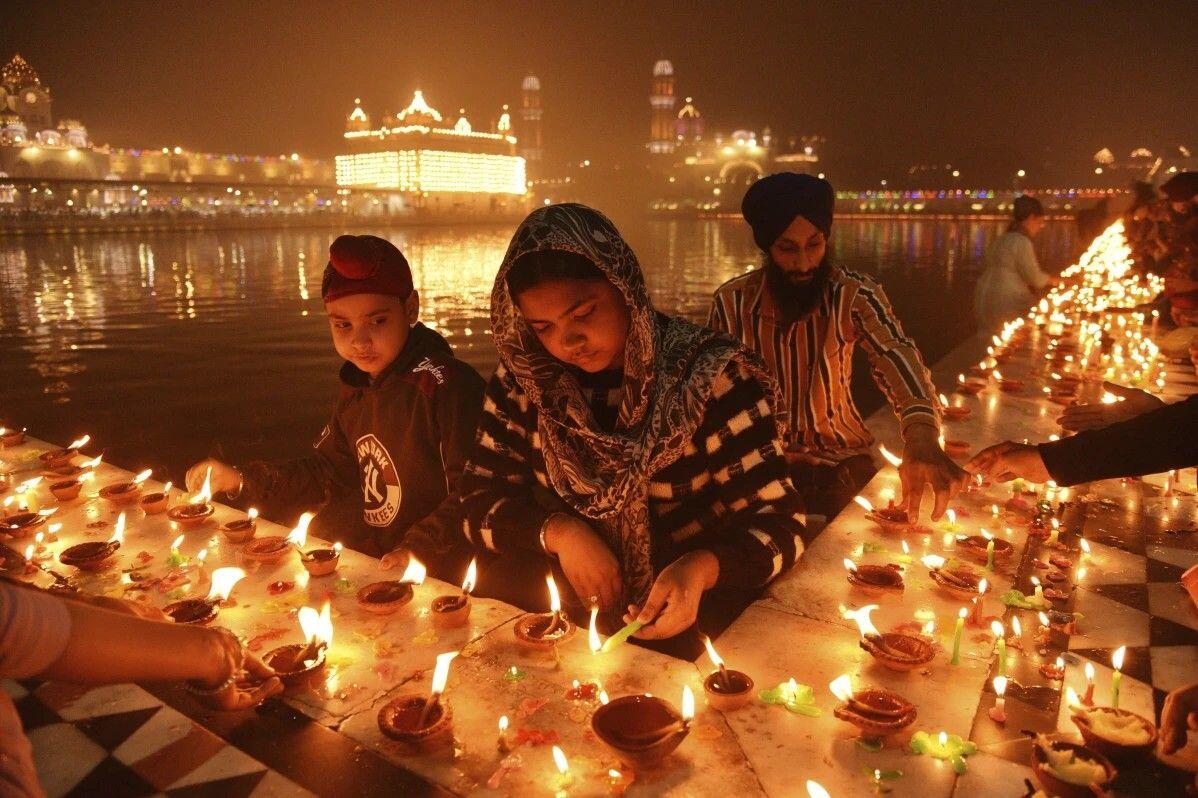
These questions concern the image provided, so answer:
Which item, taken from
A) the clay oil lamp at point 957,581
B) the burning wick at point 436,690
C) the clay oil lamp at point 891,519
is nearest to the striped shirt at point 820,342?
the clay oil lamp at point 891,519

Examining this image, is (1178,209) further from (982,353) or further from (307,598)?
(307,598)

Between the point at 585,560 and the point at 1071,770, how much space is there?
1.53 metres

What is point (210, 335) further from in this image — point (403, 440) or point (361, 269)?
point (361, 269)

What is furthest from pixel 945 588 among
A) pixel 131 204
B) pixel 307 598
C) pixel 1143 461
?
pixel 131 204

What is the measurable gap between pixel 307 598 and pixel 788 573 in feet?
6.12

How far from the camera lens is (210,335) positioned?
14547mm

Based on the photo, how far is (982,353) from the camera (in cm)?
909

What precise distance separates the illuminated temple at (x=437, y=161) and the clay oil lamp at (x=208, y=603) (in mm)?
98581

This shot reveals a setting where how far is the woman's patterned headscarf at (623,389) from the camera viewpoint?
264 cm

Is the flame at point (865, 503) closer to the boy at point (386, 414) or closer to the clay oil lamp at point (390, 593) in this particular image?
the boy at point (386, 414)

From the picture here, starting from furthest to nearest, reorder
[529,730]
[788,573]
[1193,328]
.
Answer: [1193,328] → [788,573] → [529,730]

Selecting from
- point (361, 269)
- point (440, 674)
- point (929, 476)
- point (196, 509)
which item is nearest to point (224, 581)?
point (196, 509)

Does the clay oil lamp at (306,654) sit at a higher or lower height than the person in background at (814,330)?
lower

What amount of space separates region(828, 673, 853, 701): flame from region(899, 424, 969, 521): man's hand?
3.15ft
